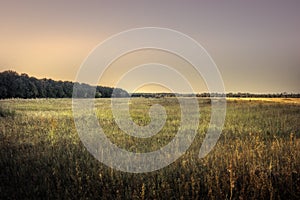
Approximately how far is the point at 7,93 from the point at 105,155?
87143 mm

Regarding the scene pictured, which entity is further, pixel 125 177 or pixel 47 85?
pixel 47 85

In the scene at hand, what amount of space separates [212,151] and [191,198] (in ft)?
11.8

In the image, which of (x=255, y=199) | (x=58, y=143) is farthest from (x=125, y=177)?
(x=58, y=143)

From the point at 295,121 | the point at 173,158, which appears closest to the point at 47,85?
the point at 295,121

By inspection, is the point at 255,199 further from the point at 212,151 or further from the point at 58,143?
the point at 58,143

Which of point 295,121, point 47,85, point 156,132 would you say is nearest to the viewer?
point 156,132

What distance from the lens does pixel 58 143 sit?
10938mm

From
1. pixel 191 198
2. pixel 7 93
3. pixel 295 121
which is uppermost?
pixel 7 93

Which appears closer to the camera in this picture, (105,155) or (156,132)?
(105,155)

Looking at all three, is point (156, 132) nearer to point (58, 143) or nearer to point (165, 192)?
point (58, 143)

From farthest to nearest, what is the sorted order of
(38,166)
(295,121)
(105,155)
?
(295,121), (105,155), (38,166)

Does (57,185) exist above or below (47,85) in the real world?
below

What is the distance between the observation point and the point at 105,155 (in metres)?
9.04

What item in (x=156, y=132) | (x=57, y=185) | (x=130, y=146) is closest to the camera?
(x=57, y=185)
